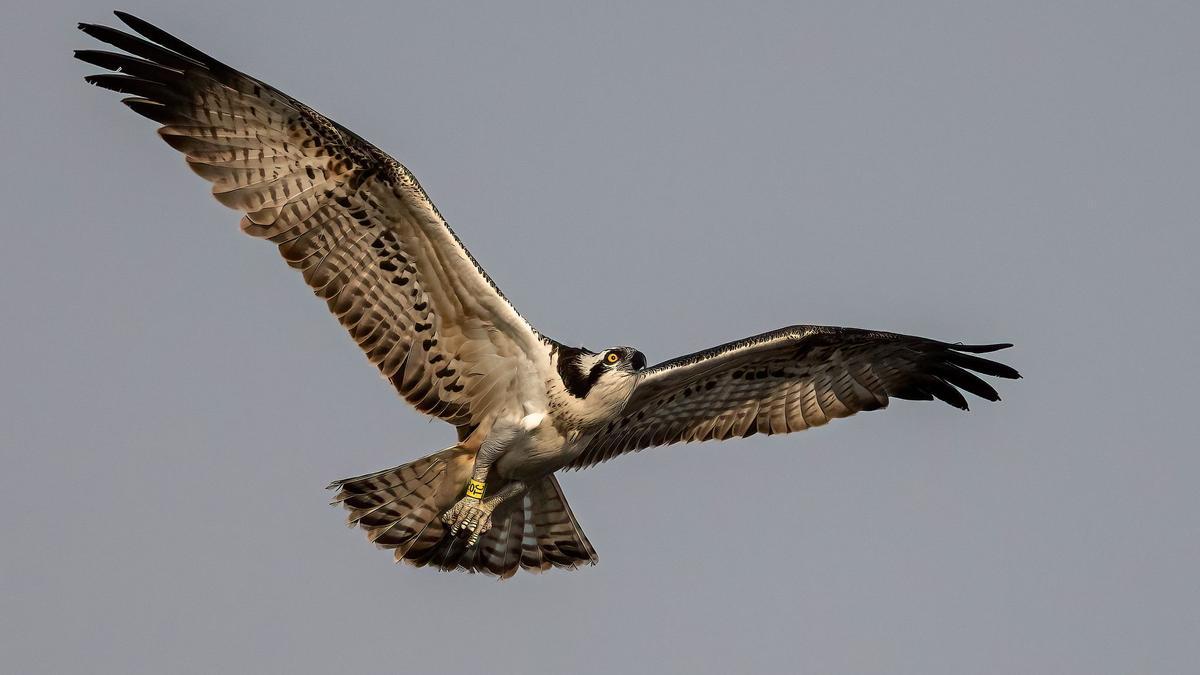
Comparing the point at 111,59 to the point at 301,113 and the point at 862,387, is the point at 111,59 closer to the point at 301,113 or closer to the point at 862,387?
the point at 301,113

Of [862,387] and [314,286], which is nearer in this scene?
[314,286]

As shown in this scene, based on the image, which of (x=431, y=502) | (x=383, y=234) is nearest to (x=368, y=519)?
(x=431, y=502)

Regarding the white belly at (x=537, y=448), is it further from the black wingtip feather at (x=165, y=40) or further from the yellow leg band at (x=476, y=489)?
the black wingtip feather at (x=165, y=40)

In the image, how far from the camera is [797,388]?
15250 mm

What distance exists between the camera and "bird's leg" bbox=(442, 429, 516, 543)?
44.2 ft

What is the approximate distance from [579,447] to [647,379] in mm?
852

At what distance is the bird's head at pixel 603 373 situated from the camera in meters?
13.1

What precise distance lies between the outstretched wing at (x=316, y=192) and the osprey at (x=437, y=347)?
0.01m

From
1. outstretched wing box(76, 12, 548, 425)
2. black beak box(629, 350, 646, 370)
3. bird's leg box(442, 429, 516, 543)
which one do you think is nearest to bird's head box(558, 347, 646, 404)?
black beak box(629, 350, 646, 370)

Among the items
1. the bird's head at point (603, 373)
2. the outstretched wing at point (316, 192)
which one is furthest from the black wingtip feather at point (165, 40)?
the bird's head at point (603, 373)

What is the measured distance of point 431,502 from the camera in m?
14.1

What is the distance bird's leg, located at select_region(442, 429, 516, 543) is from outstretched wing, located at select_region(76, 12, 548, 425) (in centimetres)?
69

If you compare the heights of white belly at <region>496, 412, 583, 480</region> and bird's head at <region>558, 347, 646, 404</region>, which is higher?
bird's head at <region>558, 347, 646, 404</region>

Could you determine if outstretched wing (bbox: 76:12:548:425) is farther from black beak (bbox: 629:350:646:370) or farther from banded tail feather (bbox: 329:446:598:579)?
banded tail feather (bbox: 329:446:598:579)
